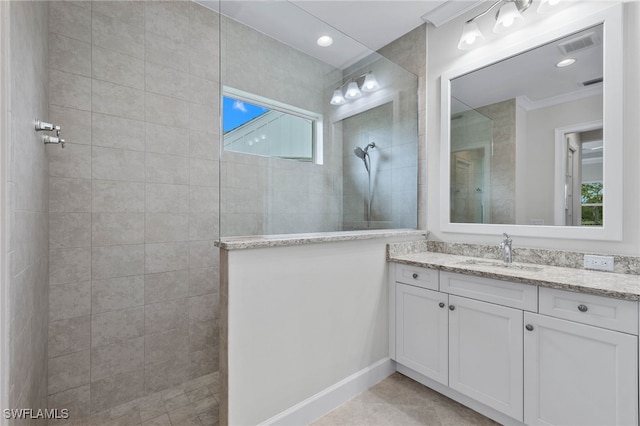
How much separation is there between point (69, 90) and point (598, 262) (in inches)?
128

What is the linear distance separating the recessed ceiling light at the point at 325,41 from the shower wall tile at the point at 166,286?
6.33 feet

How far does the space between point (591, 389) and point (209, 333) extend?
2.33 meters

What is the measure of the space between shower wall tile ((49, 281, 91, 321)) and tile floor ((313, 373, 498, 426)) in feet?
5.21

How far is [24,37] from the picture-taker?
43.4 inches

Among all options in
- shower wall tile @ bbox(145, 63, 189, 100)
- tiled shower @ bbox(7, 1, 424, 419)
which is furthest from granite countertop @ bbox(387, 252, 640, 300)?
shower wall tile @ bbox(145, 63, 189, 100)

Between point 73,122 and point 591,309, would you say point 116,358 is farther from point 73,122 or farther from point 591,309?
point 591,309

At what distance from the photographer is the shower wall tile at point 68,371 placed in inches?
67.2

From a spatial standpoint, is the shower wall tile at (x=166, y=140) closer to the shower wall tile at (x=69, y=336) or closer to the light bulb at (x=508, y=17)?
the shower wall tile at (x=69, y=336)

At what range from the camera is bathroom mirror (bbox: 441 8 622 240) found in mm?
1641

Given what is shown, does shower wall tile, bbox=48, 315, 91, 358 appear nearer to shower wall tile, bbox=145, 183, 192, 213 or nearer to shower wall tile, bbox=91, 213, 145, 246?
shower wall tile, bbox=91, 213, 145, 246

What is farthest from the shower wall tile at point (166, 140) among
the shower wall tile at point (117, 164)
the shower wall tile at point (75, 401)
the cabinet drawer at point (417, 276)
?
the cabinet drawer at point (417, 276)

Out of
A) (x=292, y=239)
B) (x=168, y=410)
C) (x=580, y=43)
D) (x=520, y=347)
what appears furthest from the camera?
(x=168, y=410)

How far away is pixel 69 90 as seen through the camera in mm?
1754

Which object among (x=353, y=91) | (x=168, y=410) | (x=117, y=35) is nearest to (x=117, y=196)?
(x=117, y=35)
